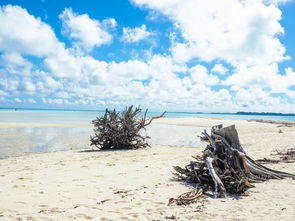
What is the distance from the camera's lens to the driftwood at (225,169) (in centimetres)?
619

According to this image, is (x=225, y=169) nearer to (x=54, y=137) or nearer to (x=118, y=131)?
(x=118, y=131)

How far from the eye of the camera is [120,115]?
1506 cm

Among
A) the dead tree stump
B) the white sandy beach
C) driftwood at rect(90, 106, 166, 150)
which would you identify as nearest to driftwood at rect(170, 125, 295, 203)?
the dead tree stump

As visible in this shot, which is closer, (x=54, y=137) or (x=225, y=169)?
(x=225, y=169)

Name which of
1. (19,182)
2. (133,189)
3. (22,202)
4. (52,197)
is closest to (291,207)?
(133,189)

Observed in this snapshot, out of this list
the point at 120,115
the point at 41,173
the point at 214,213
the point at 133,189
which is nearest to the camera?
the point at 214,213

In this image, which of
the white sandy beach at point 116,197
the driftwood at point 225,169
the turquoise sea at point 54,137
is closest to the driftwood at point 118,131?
the turquoise sea at point 54,137

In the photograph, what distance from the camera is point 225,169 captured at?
6.51m

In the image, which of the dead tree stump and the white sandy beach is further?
the dead tree stump

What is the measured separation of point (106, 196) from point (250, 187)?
3306mm

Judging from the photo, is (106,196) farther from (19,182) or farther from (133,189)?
(19,182)

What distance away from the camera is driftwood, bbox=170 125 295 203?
6.19 m

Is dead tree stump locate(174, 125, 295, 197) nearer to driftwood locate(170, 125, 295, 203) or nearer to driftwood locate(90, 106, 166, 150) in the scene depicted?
driftwood locate(170, 125, 295, 203)

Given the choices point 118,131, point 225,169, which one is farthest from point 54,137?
point 225,169
